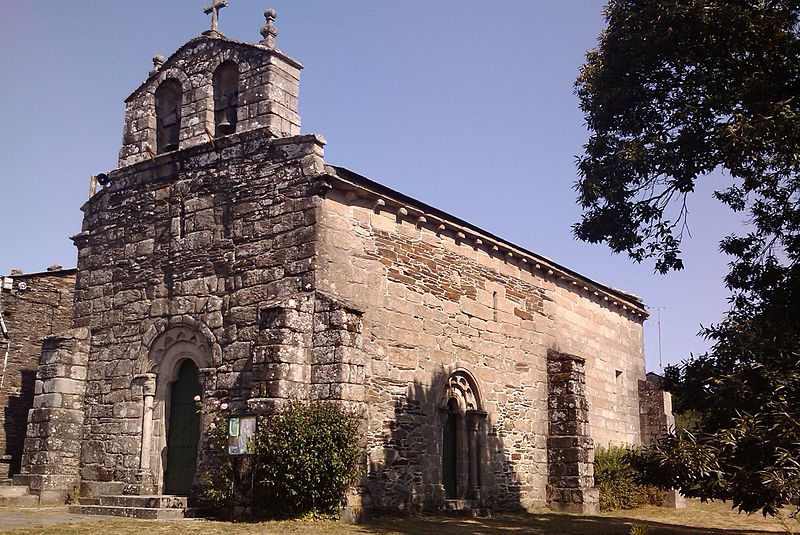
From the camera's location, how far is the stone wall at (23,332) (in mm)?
21188

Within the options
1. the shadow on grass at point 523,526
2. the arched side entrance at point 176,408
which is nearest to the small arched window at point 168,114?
the arched side entrance at point 176,408

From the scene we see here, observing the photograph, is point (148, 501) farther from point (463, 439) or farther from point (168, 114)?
point (168, 114)

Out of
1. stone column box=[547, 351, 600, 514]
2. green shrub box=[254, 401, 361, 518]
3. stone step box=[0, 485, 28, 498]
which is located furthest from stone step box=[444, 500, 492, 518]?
stone step box=[0, 485, 28, 498]

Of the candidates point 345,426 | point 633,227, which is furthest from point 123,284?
point 633,227

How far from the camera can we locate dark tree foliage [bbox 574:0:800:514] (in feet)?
31.8

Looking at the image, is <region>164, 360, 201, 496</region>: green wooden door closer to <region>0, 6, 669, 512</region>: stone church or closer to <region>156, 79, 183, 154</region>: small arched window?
<region>0, 6, 669, 512</region>: stone church

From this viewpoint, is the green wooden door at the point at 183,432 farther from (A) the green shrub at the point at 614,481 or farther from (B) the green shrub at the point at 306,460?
(A) the green shrub at the point at 614,481

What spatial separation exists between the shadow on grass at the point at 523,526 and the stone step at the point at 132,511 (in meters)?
3.35

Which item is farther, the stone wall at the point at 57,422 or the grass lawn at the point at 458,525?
the stone wall at the point at 57,422

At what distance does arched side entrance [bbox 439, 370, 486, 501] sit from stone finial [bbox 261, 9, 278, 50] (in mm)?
7735

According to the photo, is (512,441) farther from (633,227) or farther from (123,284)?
(123,284)

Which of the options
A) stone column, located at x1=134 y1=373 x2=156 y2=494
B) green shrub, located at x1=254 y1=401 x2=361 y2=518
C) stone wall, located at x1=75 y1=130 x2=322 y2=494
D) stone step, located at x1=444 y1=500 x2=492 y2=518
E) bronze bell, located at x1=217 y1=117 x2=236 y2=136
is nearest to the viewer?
green shrub, located at x1=254 y1=401 x2=361 y2=518

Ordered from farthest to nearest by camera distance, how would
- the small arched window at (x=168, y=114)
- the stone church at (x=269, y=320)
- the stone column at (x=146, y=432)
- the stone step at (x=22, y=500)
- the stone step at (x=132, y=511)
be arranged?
1. the small arched window at (x=168, y=114)
2. the stone step at (x=22, y=500)
3. the stone column at (x=146, y=432)
4. the stone church at (x=269, y=320)
5. the stone step at (x=132, y=511)

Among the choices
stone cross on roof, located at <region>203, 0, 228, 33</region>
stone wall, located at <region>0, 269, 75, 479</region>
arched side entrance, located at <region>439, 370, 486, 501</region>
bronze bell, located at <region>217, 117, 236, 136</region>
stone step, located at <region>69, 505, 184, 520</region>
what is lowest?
stone step, located at <region>69, 505, 184, 520</region>
